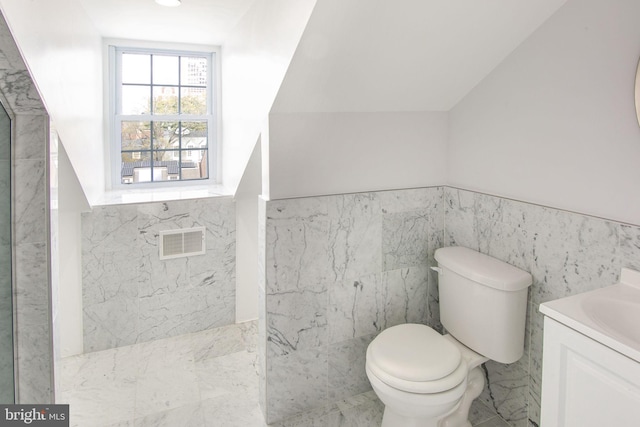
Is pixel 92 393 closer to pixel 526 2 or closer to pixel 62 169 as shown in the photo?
pixel 62 169

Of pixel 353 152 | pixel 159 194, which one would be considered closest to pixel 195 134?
pixel 159 194

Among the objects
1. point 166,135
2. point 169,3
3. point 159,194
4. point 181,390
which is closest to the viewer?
→ point 169,3

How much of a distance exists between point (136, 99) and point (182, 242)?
1170 mm

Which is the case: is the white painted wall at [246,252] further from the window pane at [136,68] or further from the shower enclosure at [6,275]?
the shower enclosure at [6,275]

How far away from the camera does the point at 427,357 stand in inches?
69.2

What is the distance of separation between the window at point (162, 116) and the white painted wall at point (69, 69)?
0.22 metres

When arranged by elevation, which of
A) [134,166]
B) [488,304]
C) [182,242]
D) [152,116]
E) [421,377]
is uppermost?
[152,116]

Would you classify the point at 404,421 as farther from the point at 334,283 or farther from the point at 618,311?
the point at 618,311

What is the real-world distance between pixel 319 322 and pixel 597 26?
1.71 meters

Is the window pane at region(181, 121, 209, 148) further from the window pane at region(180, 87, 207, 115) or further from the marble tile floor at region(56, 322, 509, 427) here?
the marble tile floor at region(56, 322, 509, 427)

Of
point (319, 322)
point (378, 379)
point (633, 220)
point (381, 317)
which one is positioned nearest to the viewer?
point (633, 220)

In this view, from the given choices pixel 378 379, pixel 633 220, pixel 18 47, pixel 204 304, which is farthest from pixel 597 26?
pixel 204 304

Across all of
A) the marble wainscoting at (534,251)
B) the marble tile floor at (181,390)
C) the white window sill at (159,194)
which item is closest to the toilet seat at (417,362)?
the marble wainscoting at (534,251)

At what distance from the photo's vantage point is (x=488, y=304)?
182 centimetres
